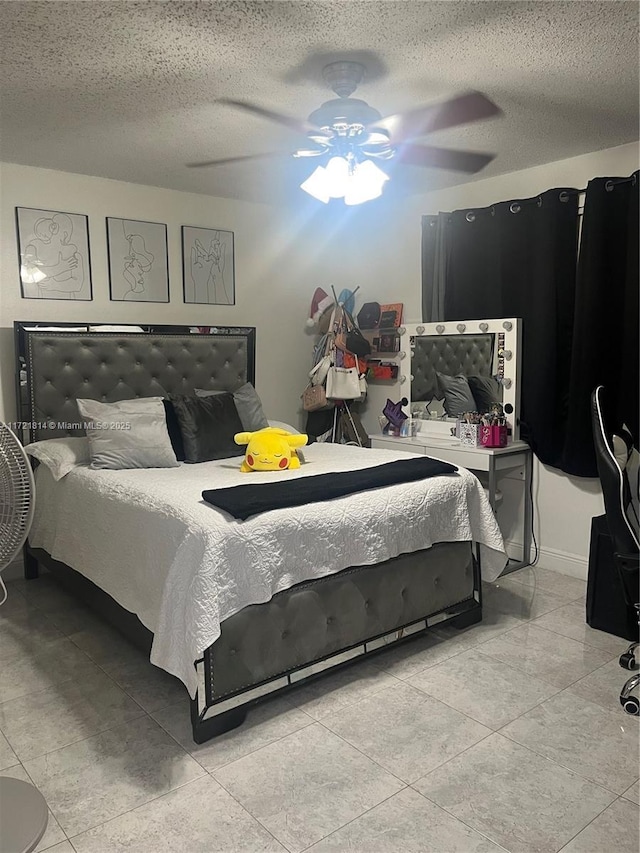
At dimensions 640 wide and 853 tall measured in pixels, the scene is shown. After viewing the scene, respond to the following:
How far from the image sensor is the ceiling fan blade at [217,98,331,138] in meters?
2.75

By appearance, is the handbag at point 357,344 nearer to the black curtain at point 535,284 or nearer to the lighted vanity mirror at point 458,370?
the lighted vanity mirror at point 458,370

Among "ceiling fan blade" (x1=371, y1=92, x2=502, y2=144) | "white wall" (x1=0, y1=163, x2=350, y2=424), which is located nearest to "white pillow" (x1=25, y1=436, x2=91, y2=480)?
"white wall" (x1=0, y1=163, x2=350, y2=424)

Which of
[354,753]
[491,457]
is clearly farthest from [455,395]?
[354,753]

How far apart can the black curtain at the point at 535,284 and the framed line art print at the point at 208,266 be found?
5.33ft

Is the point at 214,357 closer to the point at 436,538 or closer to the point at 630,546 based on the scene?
the point at 436,538

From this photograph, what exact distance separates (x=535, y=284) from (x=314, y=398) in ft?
5.71

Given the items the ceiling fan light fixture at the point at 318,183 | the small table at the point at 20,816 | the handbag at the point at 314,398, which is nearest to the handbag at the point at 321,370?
the handbag at the point at 314,398

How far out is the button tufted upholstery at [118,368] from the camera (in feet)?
12.2

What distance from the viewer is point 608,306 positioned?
11.4 feet

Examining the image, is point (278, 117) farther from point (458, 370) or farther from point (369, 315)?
point (369, 315)

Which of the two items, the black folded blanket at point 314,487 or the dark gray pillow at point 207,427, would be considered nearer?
the black folded blanket at point 314,487

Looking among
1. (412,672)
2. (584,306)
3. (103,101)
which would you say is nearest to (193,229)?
(103,101)

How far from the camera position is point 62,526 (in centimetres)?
320

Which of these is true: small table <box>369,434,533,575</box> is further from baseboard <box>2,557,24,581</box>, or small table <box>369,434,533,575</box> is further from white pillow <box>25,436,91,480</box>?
baseboard <box>2,557,24,581</box>
